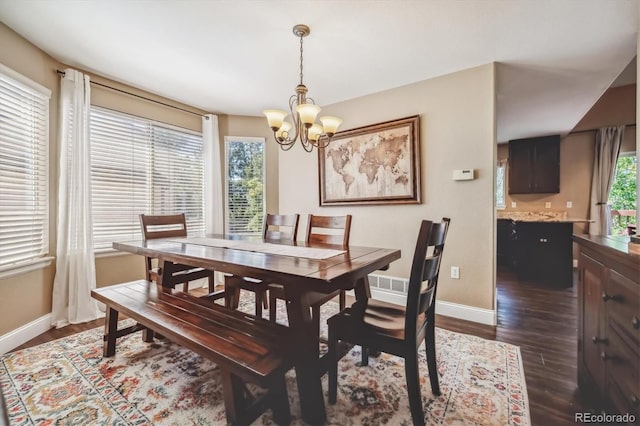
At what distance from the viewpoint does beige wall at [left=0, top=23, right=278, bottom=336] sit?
215 centimetres

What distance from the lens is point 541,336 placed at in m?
2.30

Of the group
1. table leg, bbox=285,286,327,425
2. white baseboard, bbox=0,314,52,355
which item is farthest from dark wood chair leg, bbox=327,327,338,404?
white baseboard, bbox=0,314,52,355

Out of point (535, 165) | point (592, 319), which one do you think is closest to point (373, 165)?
point (592, 319)

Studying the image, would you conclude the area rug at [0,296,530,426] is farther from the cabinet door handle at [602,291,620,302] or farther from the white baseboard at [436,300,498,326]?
the cabinet door handle at [602,291,620,302]

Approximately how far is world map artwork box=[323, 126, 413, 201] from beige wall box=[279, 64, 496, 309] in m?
0.17

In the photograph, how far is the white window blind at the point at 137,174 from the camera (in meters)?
2.92

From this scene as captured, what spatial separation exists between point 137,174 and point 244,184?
136 cm

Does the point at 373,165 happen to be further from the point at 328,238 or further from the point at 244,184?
the point at 244,184

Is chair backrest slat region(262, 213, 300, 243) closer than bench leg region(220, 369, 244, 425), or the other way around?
bench leg region(220, 369, 244, 425)

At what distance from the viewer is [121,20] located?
2002mm

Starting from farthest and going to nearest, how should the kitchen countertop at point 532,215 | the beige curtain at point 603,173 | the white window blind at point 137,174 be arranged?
the kitchen countertop at point 532,215 < the beige curtain at point 603,173 < the white window blind at point 137,174

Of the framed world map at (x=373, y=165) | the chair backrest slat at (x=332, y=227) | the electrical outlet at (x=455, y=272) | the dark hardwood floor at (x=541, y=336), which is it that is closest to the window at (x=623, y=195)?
the dark hardwood floor at (x=541, y=336)

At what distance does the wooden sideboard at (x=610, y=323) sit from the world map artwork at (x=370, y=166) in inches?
66.8

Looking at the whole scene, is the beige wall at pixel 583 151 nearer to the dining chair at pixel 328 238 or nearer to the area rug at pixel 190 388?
the area rug at pixel 190 388
